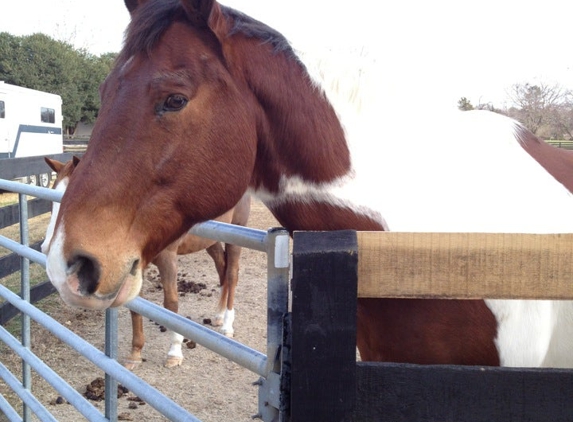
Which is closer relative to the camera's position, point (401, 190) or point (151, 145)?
point (151, 145)

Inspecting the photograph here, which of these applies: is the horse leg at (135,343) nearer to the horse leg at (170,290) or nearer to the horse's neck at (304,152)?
the horse leg at (170,290)

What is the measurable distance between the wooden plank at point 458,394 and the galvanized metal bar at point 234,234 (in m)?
0.41

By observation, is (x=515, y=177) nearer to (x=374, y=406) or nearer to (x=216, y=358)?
(x=374, y=406)

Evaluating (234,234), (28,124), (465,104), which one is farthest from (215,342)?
(28,124)

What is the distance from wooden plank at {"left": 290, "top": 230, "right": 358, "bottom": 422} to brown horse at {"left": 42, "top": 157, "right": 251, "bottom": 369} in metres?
3.03

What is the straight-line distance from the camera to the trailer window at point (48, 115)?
69.9 feet

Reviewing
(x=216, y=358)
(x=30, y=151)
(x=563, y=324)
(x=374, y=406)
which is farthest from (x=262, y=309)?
(x=30, y=151)

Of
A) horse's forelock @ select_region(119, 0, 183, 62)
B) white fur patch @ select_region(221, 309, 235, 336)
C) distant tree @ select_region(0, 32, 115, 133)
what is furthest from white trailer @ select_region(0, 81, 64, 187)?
horse's forelock @ select_region(119, 0, 183, 62)

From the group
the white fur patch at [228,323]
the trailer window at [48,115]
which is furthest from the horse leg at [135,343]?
the trailer window at [48,115]

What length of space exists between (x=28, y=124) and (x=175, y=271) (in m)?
17.2

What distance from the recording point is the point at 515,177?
1841 millimetres

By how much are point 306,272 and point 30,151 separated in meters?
21.4

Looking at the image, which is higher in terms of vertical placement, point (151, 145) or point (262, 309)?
point (151, 145)

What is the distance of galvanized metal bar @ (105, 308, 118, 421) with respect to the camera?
2.12m
